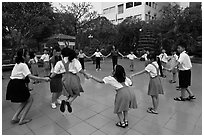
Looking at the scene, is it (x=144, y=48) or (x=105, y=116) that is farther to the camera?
(x=144, y=48)

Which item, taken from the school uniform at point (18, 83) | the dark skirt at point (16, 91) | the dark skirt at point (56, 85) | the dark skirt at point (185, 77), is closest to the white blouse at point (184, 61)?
the dark skirt at point (185, 77)

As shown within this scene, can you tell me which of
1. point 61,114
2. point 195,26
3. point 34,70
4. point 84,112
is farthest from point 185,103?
point 195,26

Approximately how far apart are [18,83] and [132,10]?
3146 cm

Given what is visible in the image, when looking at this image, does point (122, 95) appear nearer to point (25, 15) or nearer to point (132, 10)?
point (25, 15)

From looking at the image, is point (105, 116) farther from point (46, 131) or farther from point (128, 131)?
point (46, 131)

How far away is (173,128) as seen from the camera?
2.89m

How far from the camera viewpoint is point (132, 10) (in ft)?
102

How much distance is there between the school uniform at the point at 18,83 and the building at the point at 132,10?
27.2 m

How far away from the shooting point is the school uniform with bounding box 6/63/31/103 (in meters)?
2.83

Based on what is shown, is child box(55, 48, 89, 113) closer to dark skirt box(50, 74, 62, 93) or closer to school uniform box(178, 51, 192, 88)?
dark skirt box(50, 74, 62, 93)

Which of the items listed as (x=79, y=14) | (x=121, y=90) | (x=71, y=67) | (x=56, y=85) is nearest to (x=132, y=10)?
(x=79, y=14)

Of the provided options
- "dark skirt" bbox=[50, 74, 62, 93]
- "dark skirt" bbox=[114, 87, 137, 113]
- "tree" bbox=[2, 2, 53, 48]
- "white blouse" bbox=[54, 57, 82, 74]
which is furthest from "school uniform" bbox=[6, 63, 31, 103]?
"tree" bbox=[2, 2, 53, 48]

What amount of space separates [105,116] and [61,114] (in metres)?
0.96

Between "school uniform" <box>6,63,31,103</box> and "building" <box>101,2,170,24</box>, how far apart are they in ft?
89.3
